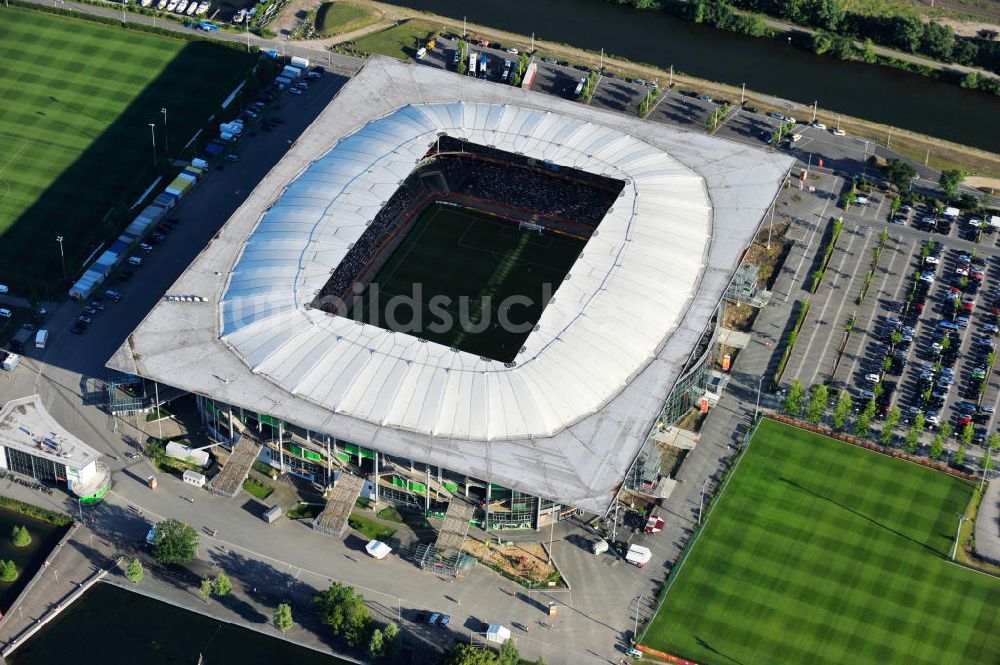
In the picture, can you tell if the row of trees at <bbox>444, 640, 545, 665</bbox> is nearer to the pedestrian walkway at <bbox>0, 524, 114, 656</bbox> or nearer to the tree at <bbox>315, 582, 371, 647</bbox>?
the tree at <bbox>315, 582, 371, 647</bbox>

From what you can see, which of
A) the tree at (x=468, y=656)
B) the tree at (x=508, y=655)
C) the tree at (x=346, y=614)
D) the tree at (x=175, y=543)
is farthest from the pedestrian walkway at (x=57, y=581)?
the tree at (x=508, y=655)

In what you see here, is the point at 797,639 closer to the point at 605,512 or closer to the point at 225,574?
the point at 605,512

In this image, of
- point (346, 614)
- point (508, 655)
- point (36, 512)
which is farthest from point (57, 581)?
point (508, 655)

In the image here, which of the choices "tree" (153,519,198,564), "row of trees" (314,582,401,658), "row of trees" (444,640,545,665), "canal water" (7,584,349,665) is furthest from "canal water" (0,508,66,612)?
"row of trees" (444,640,545,665)

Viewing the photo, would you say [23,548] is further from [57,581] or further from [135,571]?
[135,571]

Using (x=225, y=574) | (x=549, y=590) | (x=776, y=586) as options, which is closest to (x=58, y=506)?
(x=225, y=574)

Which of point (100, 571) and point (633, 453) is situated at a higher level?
point (633, 453)
